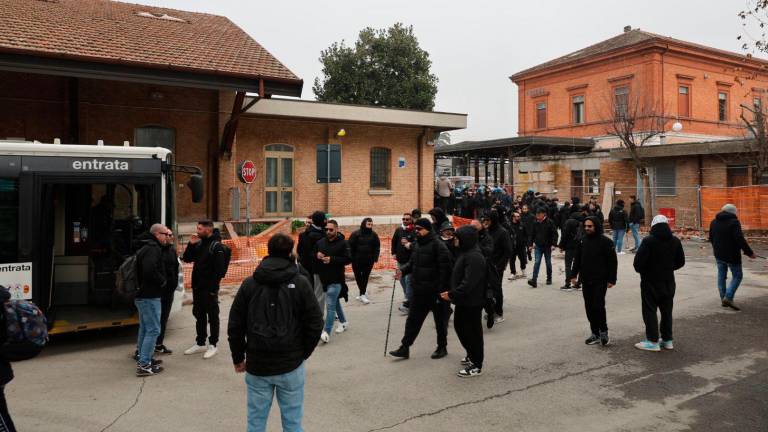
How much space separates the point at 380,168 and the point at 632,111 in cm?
2077

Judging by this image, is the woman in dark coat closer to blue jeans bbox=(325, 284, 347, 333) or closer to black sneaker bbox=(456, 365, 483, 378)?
blue jeans bbox=(325, 284, 347, 333)

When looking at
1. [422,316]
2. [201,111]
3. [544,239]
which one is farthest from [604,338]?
[201,111]

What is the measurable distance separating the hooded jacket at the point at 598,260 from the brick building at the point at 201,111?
9.98m

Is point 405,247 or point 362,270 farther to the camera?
point 362,270

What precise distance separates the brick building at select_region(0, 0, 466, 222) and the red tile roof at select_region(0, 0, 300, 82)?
40 millimetres

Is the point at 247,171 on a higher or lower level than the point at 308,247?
higher

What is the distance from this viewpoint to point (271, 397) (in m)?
4.01

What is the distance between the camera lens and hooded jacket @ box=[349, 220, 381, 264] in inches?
383

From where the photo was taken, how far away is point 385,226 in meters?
20.8

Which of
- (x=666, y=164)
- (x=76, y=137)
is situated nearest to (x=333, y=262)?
(x=76, y=137)

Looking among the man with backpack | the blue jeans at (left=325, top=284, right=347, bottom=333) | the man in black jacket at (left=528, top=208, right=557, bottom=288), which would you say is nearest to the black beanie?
the blue jeans at (left=325, top=284, right=347, bottom=333)

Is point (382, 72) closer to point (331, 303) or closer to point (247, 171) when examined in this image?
point (247, 171)

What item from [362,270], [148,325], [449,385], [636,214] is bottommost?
[449,385]

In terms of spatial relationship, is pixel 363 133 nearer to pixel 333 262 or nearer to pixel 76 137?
pixel 76 137
